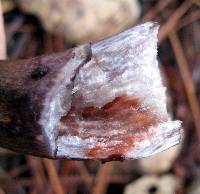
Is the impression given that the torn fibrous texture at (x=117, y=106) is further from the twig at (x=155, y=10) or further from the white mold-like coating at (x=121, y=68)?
the twig at (x=155, y=10)

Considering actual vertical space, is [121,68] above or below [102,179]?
above

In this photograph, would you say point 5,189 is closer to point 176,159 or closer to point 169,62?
point 176,159

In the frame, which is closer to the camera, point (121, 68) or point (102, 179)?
point (121, 68)

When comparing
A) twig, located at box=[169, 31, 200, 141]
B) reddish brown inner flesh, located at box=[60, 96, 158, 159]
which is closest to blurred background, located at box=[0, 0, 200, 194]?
twig, located at box=[169, 31, 200, 141]

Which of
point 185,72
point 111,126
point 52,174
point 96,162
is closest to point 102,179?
point 96,162

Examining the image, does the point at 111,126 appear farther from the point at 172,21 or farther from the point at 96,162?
Result: the point at 172,21
